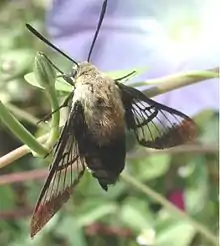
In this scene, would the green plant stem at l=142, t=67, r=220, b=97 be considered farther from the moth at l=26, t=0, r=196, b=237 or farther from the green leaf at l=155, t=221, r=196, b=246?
the green leaf at l=155, t=221, r=196, b=246

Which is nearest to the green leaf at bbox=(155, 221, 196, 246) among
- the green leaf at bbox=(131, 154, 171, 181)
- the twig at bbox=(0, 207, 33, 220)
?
the green leaf at bbox=(131, 154, 171, 181)

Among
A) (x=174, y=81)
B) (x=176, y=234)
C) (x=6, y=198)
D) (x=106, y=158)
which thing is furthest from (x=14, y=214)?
(x=106, y=158)

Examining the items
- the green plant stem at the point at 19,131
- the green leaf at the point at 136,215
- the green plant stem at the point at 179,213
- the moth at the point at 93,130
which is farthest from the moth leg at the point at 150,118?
the green leaf at the point at 136,215

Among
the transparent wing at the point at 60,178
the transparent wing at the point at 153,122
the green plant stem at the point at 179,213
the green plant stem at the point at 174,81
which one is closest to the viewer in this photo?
the transparent wing at the point at 60,178

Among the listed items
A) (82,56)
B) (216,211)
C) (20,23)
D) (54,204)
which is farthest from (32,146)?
(20,23)

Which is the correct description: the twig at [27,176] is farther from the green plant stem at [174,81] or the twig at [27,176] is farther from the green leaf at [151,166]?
the green plant stem at [174,81]
